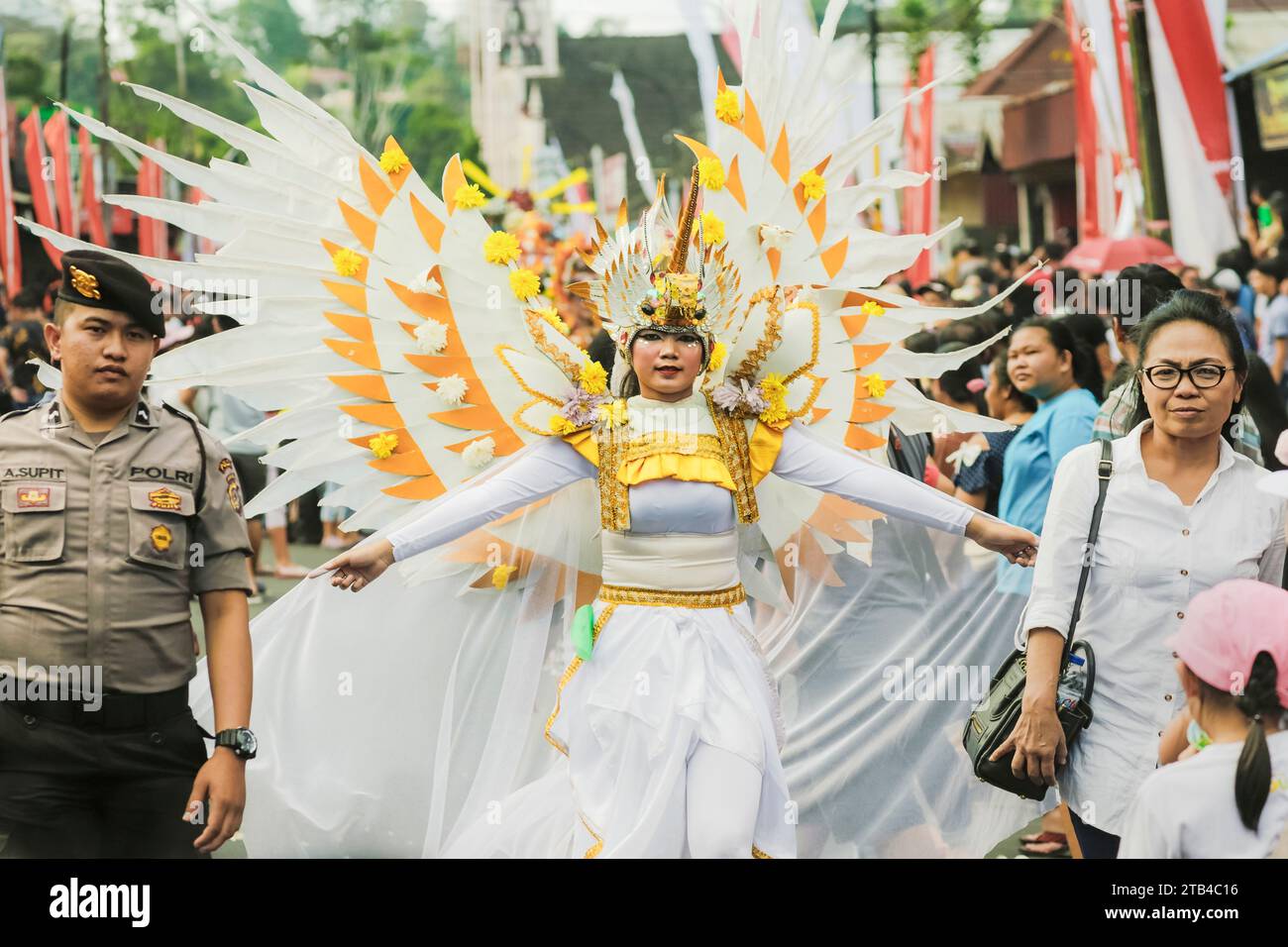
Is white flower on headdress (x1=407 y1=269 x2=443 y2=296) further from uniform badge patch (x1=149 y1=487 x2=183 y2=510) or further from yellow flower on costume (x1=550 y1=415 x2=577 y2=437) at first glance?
uniform badge patch (x1=149 y1=487 x2=183 y2=510)

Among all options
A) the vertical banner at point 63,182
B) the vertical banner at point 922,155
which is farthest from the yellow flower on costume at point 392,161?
the vertical banner at point 63,182

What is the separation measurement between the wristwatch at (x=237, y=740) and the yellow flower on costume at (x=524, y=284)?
1.83m

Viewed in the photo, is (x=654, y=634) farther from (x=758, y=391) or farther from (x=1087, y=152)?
(x=1087, y=152)

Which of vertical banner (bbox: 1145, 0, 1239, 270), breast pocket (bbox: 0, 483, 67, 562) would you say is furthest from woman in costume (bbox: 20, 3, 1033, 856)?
vertical banner (bbox: 1145, 0, 1239, 270)

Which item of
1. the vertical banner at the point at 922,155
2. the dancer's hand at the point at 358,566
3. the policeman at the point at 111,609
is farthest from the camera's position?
the vertical banner at the point at 922,155

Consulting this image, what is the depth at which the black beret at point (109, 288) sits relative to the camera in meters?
3.55

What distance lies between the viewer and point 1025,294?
1020 cm

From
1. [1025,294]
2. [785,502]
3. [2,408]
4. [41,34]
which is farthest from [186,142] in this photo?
[785,502]

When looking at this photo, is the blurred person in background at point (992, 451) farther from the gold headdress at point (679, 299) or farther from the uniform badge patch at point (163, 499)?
the uniform badge patch at point (163, 499)

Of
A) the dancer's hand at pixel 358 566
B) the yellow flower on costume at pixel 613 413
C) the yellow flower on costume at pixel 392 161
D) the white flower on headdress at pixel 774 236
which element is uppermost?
the yellow flower on costume at pixel 392 161

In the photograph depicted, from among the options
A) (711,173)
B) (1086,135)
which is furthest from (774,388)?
(1086,135)

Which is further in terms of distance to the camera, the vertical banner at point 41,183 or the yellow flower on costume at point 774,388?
the vertical banner at point 41,183

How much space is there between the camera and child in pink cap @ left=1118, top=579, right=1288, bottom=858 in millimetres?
2959

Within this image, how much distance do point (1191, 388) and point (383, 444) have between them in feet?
7.75
